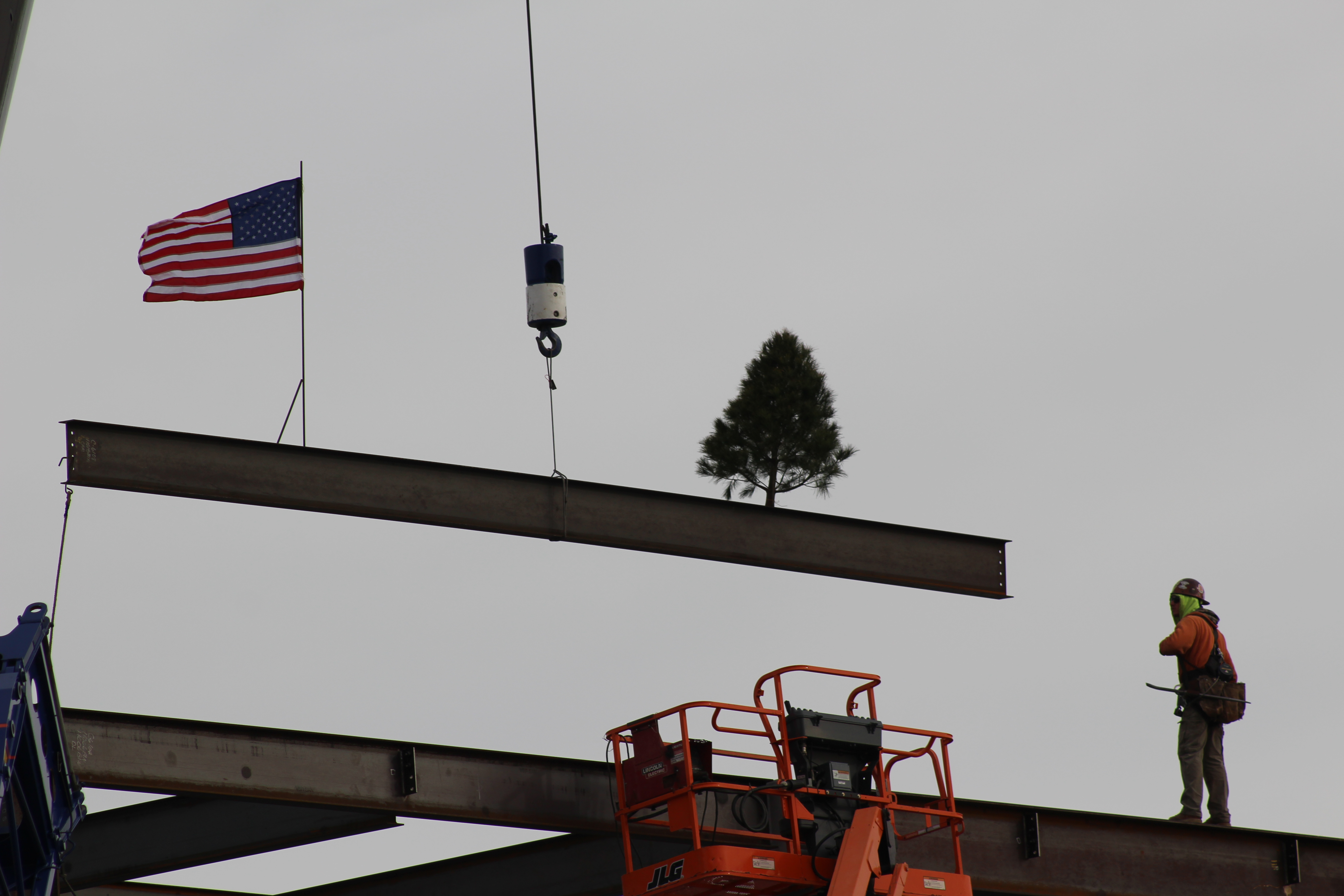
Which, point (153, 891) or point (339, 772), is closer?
point (339, 772)

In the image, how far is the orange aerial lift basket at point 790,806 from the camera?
11.8 meters

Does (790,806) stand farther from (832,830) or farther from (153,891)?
(153,891)

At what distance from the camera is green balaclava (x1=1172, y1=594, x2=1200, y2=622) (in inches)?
571

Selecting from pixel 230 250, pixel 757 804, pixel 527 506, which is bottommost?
pixel 757 804

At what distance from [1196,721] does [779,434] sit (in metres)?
7.80

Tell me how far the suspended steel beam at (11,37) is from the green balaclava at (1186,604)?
380 inches

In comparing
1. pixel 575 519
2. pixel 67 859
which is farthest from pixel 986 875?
pixel 67 859

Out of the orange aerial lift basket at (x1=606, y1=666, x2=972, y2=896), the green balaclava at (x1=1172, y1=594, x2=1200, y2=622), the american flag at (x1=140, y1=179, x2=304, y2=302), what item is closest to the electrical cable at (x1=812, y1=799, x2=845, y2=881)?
the orange aerial lift basket at (x1=606, y1=666, x2=972, y2=896)

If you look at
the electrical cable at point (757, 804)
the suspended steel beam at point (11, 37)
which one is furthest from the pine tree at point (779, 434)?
the suspended steel beam at point (11, 37)

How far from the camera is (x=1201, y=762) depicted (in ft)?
48.0

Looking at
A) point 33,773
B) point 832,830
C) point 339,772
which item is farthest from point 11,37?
point 832,830

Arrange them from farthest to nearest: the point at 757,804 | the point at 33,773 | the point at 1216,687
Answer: the point at 1216,687 < the point at 757,804 < the point at 33,773

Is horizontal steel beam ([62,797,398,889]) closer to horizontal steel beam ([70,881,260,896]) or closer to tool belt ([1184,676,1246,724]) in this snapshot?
horizontal steel beam ([70,881,260,896])

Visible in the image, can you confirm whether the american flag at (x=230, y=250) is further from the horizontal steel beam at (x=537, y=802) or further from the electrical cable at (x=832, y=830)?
the electrical cable at (x=832, y=830)
